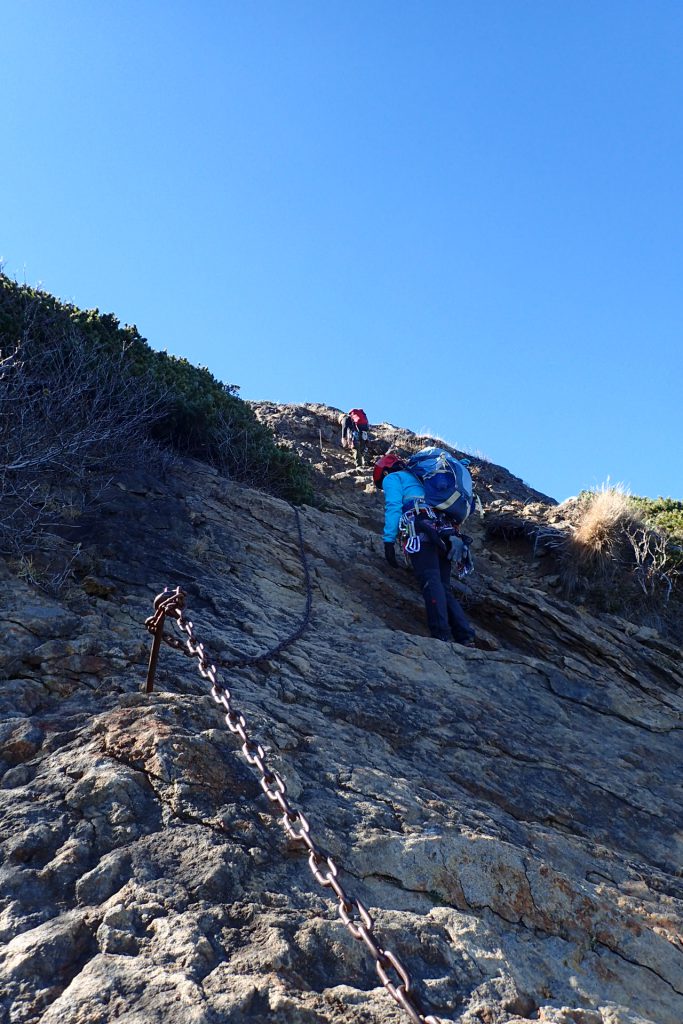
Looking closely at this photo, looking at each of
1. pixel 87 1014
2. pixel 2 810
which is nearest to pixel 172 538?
pixel 2 810

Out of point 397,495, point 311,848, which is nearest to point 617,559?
point 397,495

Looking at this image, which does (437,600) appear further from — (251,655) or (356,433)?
(356,433)

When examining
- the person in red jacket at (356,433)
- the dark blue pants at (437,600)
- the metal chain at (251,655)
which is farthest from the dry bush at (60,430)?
the person in red jacket at (356,433)

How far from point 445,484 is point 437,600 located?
1.41 m

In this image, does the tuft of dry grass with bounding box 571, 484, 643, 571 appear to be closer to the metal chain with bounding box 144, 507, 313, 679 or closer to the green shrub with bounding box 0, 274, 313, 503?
the green shrub with bounding box 0, 274, 313, 503

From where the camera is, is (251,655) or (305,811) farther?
(251,655)

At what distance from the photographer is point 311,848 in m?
2.51

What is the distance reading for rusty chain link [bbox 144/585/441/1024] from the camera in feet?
6.88

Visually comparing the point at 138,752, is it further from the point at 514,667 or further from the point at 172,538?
the point at 514,667

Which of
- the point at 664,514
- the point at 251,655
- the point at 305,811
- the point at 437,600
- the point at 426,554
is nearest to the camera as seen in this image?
the point at 305,811

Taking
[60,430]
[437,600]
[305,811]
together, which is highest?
[60,430]

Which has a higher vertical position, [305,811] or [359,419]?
[359,419]

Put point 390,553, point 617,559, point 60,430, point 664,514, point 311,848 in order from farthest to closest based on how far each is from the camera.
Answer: point 664,514
point 617,559
point 390,553
point 60,430
point 311,848

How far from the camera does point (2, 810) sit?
3180 mm
